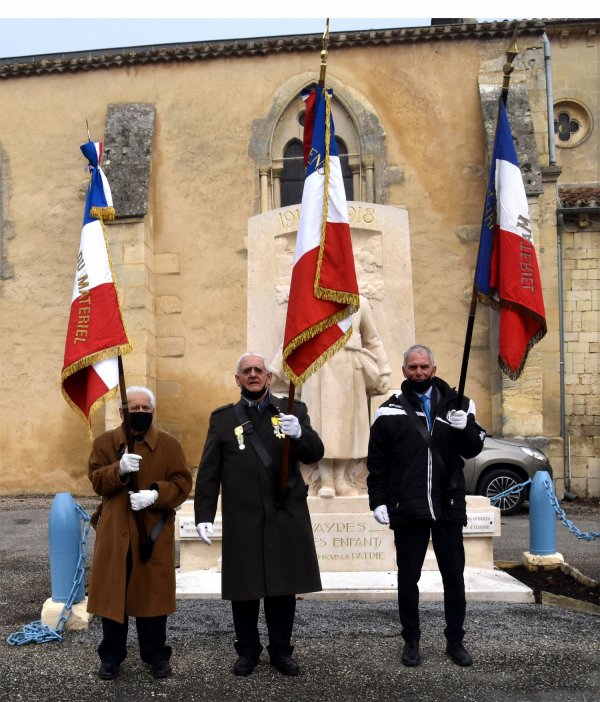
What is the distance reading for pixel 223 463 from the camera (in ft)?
14.3

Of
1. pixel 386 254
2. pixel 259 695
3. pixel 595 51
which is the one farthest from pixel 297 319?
pixel 595 51

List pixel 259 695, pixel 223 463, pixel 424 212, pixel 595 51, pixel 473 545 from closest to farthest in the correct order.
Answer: pixel 259 695
pixel 223 463
pixel 473 545
pixel 424 212
pixel 595 51

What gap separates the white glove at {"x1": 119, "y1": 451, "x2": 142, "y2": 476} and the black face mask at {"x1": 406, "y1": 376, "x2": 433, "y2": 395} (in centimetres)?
152

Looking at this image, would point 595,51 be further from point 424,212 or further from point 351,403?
point 351,403

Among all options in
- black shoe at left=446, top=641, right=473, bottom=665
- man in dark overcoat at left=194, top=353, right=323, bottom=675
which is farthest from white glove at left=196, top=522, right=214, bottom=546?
black shoe at left=446, top=641, right=473, bottom=665

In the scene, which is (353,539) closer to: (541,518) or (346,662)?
(541,518)

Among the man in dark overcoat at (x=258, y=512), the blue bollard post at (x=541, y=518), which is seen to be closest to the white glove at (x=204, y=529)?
the man in dark overcoat at (x=258, y=512)

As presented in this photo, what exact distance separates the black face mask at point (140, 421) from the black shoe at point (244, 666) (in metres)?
1.30

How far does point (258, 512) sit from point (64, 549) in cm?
171

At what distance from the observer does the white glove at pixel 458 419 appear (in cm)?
421

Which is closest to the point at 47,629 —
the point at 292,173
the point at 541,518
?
the point at 541,518

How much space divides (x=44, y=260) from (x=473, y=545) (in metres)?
10.6

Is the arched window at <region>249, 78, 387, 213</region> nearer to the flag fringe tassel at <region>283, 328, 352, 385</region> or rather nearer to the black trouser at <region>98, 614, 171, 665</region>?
the flag fringe tassel at <region>283, 328, 352, 385</region>

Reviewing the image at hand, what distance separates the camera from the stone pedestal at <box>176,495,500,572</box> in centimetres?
637
